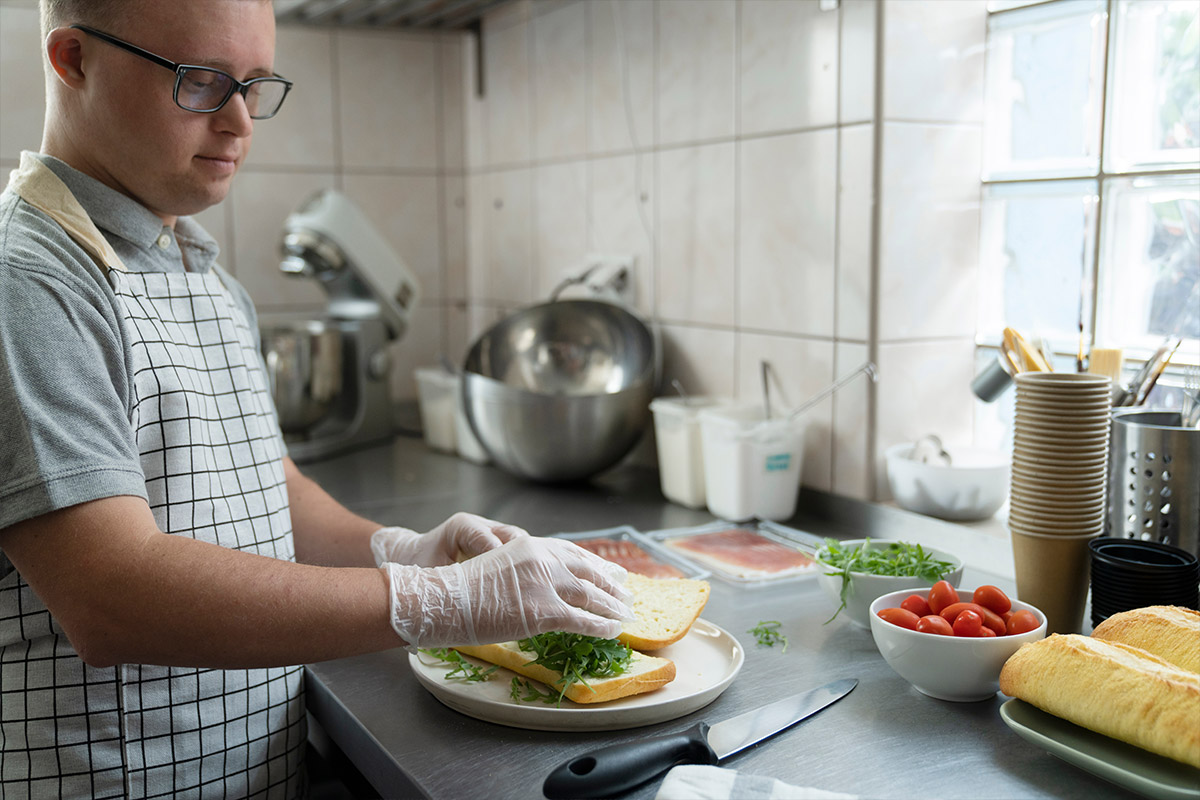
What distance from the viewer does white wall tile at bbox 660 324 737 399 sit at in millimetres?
1749

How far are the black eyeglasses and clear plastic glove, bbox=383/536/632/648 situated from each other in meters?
0.48

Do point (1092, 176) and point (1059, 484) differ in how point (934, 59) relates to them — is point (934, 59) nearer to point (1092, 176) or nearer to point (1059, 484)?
point (1092, 176)

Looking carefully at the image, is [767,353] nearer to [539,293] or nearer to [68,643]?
[539,293]

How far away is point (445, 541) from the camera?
111cm

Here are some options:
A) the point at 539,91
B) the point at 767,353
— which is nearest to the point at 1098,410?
the point at 767,353

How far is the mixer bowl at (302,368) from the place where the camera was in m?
2.00

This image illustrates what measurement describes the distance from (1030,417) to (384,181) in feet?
6.01

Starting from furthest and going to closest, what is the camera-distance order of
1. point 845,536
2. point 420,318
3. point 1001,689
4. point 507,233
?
point 420,318 → point 507,233 → point 845,536 → point 1001,689

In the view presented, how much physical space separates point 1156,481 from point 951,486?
35 centimetres

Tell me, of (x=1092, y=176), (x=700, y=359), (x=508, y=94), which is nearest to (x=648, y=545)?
(x=700, y=359)

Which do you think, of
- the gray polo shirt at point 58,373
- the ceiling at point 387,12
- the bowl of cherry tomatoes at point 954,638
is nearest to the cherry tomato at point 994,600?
the bowl of cherry tomatoes at point 954,638

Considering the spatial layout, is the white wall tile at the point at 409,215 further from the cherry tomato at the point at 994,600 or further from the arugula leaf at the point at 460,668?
the cherry tomato at the point at 994,600

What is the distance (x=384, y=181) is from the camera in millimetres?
2504

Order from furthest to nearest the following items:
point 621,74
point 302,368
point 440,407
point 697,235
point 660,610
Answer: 1. point 440,407
2. point 302,368
3. point 621,74
4. point 697,235
5. point 660,610
